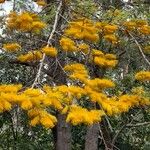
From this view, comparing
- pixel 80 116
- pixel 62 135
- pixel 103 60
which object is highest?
pixel 103 60

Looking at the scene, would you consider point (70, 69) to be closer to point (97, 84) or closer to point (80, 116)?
point (97, 84)

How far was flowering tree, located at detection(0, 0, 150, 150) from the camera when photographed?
485 centimetres

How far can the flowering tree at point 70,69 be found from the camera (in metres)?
4.85

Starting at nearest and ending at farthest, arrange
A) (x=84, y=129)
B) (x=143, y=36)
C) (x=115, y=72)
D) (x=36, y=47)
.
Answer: (x=36, y=47) < (x=143, y=36) < (x=115, y=72) < (x=84, y=129)

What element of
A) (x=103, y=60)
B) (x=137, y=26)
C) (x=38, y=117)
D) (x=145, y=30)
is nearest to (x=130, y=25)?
(x=137, y=26)

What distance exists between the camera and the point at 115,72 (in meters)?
10.2

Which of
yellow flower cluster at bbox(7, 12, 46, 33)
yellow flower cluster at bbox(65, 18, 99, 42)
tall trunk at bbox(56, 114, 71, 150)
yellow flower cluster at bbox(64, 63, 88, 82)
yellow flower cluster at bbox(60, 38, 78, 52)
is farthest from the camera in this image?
tall trunk at bbox(56, 114, 71, 150)

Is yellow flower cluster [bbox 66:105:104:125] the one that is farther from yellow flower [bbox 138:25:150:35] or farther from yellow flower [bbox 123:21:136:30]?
yellow flower [bbox 123:21:136:30]

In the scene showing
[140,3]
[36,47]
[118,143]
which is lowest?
[118,143]

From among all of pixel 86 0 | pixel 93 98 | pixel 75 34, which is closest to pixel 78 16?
pixel 86 0

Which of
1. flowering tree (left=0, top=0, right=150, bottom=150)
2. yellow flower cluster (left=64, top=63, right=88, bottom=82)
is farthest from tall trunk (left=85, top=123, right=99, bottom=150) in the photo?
yellow flower cluster (left=64, top=63, right=88, bottom=82)

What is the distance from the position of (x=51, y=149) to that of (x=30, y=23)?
5.90 meters

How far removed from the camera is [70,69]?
19.9ft

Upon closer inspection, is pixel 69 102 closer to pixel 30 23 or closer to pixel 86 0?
pixel 30 23
